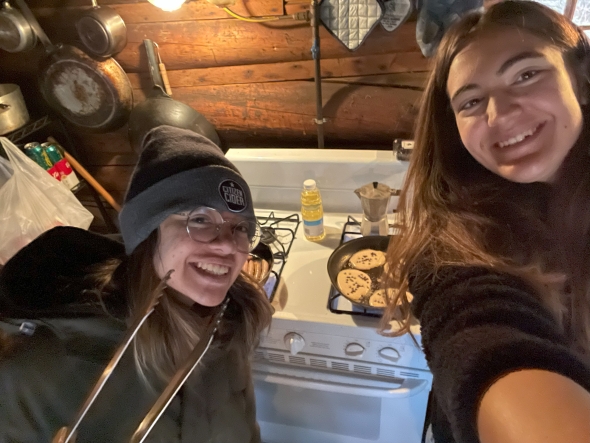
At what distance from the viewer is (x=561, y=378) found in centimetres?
42

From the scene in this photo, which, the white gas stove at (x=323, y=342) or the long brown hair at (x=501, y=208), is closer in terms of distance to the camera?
the long brown hair at (x=501, y=208)

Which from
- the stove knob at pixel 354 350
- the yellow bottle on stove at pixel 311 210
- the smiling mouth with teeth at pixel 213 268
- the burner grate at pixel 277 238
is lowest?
the stove knob at pixel 354 350

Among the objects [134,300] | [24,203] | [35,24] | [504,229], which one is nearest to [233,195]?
[134,300]

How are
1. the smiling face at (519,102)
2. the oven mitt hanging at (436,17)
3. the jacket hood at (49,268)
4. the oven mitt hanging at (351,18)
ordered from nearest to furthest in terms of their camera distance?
the smiling face at (519,102), the jacket hood at (49,268), the oven mitt hanging at (436,17), the oven mitt hanging at (351,18)

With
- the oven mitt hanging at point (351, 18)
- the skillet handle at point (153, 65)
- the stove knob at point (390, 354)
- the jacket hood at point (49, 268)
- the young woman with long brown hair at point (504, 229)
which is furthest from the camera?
the skillet handle at point (153, 65)

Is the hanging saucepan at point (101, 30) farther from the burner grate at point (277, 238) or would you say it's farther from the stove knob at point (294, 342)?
the stove knob at point (294, 342)

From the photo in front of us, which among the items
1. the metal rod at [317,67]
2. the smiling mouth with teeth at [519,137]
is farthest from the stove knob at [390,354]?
the metal rod at [317,67]

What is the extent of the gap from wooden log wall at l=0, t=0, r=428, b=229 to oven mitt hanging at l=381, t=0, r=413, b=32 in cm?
6

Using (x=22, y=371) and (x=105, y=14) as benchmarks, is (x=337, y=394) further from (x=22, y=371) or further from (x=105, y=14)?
(x=105, y=14)

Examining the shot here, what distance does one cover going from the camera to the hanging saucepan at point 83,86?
4.54ft

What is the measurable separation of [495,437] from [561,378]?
0.30 feet

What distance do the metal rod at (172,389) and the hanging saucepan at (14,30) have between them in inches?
48.2

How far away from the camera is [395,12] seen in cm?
112

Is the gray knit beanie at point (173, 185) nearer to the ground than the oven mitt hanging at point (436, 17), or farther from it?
nearer to the ground
